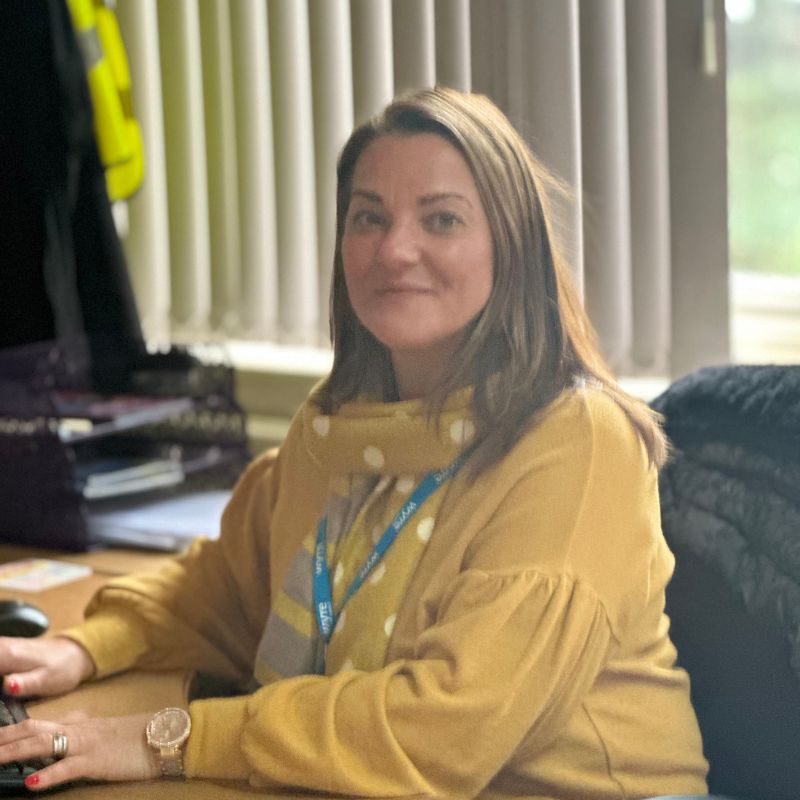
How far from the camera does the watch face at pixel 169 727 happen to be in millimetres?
1049

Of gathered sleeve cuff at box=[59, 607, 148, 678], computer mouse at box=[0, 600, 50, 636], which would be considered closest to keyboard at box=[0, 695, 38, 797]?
gathered sleeve cuff at box=[59, 607, 148, 678]

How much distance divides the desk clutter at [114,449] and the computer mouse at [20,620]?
39 cm

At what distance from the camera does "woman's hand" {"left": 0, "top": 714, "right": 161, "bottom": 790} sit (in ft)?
3.42

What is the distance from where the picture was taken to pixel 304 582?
116 cm

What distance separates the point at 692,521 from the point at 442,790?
1.23 feet

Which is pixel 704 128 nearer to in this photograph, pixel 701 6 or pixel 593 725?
pixel 701 6

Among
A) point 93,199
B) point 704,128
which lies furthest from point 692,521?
point 93,199

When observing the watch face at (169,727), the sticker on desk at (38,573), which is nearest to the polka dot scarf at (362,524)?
the watch face at (169,727)

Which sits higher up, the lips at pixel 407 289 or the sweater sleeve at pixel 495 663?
the lips at pixel 407 289

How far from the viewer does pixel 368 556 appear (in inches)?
43.3

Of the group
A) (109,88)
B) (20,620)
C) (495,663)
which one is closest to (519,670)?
(495,663)

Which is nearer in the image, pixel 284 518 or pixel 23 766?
pixel 23 766

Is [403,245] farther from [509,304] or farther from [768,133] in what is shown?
[768,133]

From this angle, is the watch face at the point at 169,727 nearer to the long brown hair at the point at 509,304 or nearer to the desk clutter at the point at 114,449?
the long brown hair at the point at 509,304
